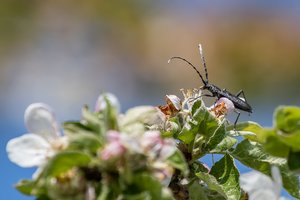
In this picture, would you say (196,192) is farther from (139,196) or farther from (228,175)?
(139,196)

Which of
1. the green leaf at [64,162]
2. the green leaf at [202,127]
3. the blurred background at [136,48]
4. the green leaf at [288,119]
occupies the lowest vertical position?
the green leaf at [64,162]

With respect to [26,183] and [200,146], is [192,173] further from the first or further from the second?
[26,183]

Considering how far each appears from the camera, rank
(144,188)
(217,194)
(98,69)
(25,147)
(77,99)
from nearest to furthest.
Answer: (144,188) < (25,147) < (217,194) < (77,99) < (98,69)

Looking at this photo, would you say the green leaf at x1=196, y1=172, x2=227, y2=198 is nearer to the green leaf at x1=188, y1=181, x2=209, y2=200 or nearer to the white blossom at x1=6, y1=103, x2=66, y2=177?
the green leaf at x1=188, y1=181, x2=209, y2=200

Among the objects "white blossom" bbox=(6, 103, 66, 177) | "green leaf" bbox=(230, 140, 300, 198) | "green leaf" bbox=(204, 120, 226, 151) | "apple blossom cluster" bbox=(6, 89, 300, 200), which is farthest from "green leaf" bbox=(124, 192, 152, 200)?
"green leaf" bbox=(204, 120, 226, 151)

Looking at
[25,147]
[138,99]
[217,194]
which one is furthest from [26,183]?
[138,99]

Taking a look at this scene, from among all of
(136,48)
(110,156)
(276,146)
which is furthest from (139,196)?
(136,48)

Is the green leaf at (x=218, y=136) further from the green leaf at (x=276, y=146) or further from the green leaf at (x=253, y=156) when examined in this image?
the green leaf at (x=276, y=146)

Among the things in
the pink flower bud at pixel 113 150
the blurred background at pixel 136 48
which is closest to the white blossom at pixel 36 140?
the pink flower bud at pixel 113 150
